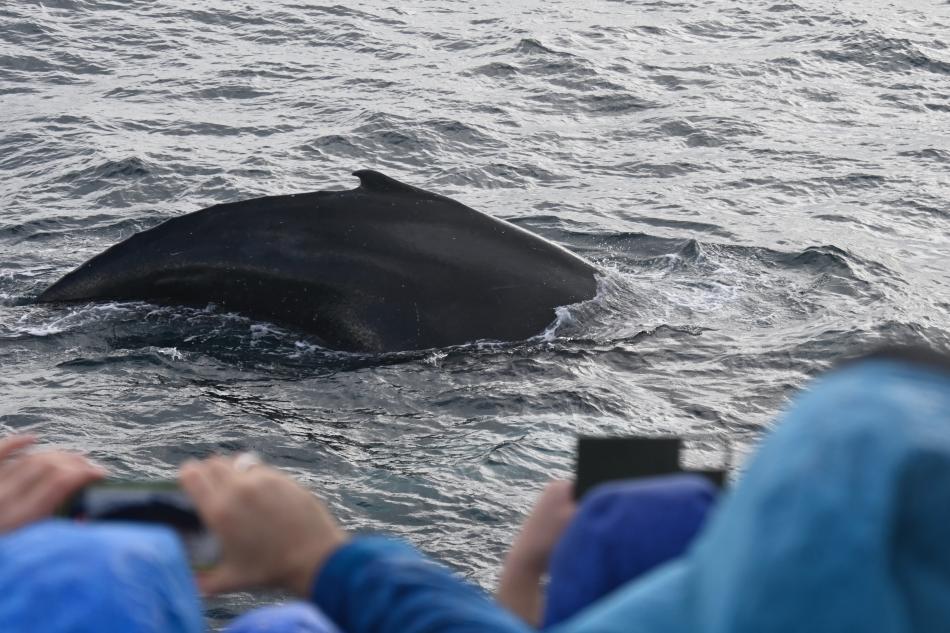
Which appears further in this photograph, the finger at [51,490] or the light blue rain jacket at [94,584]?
the finger at [51,490]

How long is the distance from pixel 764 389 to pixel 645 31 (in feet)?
50.1

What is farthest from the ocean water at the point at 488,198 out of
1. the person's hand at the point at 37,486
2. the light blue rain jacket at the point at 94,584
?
the light blue rain jacket at the point at 94,584

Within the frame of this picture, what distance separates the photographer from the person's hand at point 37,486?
85.7 inches

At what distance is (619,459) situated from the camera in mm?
2574

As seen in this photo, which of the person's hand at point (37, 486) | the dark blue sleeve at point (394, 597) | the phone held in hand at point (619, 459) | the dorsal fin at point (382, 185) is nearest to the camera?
the dark blue sleeve at point (394, 597)

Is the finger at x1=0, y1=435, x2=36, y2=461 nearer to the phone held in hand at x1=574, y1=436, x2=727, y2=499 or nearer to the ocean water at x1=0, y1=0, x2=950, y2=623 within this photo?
the phone held in hand at x1=574, y1=436, x2=727, y2=499

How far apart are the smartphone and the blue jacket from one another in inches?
35.5

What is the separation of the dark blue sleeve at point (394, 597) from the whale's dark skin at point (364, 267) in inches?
256

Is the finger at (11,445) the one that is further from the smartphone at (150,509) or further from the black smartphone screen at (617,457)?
the black smartphone screen at (617,457)

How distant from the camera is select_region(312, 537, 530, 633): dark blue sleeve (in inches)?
73.0

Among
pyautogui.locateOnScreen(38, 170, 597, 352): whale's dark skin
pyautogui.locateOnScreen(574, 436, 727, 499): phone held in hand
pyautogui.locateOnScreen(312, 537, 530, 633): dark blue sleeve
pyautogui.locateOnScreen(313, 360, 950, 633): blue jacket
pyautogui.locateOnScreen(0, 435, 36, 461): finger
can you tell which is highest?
pyautogui.locateOnScreen(313, 360, 950, 633): blue jacket

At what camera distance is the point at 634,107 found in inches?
707

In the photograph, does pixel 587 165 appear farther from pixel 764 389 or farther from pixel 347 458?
pixel 347 458

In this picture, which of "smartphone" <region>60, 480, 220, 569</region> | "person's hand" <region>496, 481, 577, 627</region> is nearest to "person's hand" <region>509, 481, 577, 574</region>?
"person's hand" <region>496, 481, 577, 627</region>
